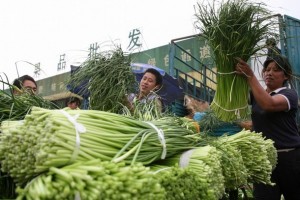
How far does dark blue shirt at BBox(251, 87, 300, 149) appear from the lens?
273cm

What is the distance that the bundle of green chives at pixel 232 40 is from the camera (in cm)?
257

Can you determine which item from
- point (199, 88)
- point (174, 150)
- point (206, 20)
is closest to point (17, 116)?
point (174, 150)

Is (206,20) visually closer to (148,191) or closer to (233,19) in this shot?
(233,19)

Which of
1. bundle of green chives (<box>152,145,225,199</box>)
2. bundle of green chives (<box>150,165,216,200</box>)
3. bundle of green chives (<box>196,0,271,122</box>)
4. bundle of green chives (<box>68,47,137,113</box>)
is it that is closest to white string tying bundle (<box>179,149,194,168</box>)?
bundle of green chives (<box>152,145,225,199</box>)

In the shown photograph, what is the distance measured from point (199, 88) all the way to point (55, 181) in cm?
543

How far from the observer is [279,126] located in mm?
2746

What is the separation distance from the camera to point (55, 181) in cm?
98

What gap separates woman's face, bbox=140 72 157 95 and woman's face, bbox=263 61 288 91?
1.03 metres

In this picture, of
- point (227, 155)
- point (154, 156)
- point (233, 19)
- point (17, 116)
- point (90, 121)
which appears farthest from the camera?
Answer: point (233, 19)

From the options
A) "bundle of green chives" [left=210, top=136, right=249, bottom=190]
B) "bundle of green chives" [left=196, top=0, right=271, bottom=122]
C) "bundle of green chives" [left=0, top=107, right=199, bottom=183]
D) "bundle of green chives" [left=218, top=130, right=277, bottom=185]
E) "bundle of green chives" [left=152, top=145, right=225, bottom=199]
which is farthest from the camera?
"bundle of green chives" [left=196, top=0, right=271, bottom=122]

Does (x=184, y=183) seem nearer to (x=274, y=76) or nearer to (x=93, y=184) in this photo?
(x=93, y=184)

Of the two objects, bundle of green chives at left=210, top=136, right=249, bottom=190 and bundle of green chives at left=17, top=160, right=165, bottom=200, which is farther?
bundle of green chives at left=210, top=136, right=249, bottom=190

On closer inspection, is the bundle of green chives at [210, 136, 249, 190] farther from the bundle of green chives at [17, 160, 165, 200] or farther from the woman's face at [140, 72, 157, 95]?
the woman's face at [140, 72, 157, 95]

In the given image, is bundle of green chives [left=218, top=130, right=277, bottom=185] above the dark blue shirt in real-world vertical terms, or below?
below
